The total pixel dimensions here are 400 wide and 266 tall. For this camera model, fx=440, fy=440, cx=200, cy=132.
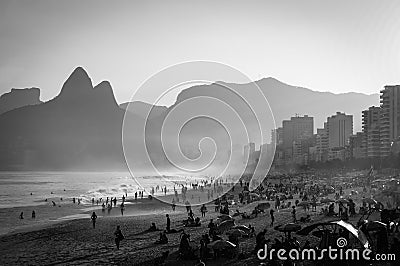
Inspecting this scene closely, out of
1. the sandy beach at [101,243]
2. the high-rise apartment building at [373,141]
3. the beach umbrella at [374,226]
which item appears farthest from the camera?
the high-rise apartment building at [373,141]

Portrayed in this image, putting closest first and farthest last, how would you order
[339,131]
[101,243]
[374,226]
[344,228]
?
1. [344,228]
2. [374,226]
3. [101,243]
4. [339,131]

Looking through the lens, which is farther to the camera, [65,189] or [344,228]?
[65,189]

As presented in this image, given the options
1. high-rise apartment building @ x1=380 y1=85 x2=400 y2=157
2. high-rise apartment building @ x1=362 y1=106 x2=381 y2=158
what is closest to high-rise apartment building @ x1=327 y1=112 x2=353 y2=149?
high-rise apartment building @ x1=362 y1=106 x2=381 y2=158

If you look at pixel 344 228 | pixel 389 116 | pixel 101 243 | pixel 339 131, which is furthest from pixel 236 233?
pixel 339 131

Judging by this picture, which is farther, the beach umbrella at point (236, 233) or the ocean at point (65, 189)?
the ocean at point (65, 189)

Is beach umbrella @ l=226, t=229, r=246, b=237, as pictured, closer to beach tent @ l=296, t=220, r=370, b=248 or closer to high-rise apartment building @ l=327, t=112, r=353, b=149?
beach tent @ l=296, t=220, r=370, b=248

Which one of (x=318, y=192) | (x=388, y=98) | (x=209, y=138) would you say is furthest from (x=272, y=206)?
(x=209, y=138)

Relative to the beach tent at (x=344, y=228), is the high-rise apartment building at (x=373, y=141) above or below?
above

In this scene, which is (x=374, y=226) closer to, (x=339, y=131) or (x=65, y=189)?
(x=65, y=189)

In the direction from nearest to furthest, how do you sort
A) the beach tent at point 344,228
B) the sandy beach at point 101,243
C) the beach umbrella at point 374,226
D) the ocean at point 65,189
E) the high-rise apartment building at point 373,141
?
the beach tent at point 344,228 → the beach umbrella at point 374,226 → the sandy beach at point 101,243 → the ocean at point 65,189 → the high-rise apartment building at point 373,141

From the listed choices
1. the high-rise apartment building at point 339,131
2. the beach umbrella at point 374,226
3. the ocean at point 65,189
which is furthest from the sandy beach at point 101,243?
the high-rise apartment building at point 339,131

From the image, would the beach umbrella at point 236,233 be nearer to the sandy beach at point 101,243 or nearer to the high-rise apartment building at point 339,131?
the sandy beach at point 101,243

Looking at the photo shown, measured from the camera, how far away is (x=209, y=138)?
639 feet

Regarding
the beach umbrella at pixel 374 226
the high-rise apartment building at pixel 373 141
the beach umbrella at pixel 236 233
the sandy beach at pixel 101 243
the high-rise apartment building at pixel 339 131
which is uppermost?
the high-rise apartment building at pixel 339 131
